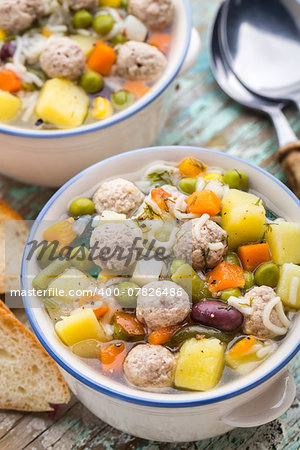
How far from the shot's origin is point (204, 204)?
2779mm

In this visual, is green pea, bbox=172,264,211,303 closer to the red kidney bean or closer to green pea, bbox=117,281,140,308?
the red kidney bean

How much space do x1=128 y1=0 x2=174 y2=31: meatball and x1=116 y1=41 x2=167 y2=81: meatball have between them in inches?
10.5

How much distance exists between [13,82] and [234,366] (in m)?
2.03

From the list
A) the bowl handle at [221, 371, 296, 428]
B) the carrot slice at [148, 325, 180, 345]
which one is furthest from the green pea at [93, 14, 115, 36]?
the bowl handle at [221, 371, 296, 428]

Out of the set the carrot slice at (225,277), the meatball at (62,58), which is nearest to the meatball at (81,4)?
the meatball at (62,58)

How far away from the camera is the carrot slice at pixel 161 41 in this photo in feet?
12.2

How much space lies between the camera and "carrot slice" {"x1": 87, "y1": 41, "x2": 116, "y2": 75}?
138 inches

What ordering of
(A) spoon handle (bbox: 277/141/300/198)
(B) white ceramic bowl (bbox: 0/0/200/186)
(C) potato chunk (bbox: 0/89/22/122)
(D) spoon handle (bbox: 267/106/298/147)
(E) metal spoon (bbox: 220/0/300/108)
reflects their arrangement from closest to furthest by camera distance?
1. (B) white ceramic bowl (bbox: 0/0/200/186)
2. (C) potato chunk (bbox: 0/89/22/122)
3. (A) spoon handle (bbox: 277/141/300/198)
4. (D) spoon handle (bbox: 267/106/298/147)
5. (E) metal spoon (bbox: 220/0/300/108)

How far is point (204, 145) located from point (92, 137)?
96 centimetres

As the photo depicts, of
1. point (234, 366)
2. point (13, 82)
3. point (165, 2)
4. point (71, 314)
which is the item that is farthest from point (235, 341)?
point (165, 2)

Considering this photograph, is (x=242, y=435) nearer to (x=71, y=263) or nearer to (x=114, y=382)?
(x=114, y=382)

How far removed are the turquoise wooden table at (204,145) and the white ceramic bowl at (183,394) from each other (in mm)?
219

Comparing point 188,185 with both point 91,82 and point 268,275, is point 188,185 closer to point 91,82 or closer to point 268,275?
point 268,275

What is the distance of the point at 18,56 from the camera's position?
11.5ft
